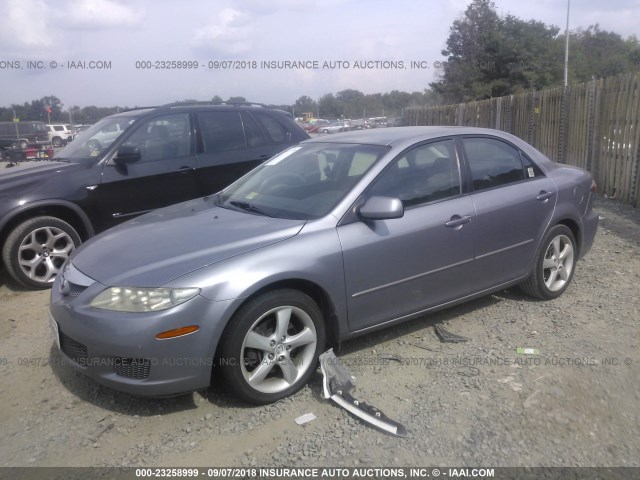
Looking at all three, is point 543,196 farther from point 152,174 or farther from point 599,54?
point 599,54

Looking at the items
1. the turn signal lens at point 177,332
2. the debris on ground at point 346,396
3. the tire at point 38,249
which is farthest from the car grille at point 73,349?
the tire at point 38,249

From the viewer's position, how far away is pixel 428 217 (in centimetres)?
405

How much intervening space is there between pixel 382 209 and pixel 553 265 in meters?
2.16

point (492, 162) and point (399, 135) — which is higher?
point (399, 135)

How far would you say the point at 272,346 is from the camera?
337 centimetres

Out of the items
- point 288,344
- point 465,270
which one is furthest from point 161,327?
point 465,270

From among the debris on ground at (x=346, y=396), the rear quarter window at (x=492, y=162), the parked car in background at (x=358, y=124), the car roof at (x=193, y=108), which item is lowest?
the parked car in background at (x=358, y=124)

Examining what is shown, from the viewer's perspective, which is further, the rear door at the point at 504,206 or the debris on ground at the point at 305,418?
the rear door at the point at 504,206

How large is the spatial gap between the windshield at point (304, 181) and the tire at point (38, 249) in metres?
2.03

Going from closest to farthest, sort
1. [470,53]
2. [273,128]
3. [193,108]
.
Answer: [193,108], [273,128], [470,53]

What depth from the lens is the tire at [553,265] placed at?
4.86m

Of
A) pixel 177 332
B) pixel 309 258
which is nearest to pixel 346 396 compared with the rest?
pixel 309 258

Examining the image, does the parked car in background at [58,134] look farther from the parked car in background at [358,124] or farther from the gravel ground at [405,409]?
the gravel ground at [405,409]

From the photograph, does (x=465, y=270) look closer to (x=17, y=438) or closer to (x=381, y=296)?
(x=381, y=296)
